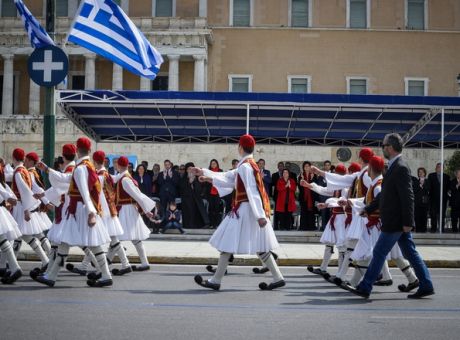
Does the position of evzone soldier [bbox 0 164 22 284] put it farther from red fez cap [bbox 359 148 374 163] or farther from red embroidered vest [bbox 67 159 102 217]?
red fez cap [bbox 359 148 374 163]

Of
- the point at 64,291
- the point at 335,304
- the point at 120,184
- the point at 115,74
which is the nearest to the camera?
the point at 335,304

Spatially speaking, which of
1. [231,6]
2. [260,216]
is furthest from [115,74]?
[260,216]

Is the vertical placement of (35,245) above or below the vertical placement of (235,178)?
below

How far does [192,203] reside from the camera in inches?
862

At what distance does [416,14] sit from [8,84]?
90.9 ft

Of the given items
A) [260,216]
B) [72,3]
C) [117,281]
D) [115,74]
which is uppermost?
[72,3]

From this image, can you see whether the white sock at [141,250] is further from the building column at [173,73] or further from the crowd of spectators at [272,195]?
the building column at [173,73]

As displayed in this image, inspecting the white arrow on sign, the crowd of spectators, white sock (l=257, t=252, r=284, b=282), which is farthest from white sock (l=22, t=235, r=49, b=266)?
the crowd of spectators

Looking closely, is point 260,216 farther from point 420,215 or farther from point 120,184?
point 420,215

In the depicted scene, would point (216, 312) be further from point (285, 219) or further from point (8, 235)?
point (285, 219)

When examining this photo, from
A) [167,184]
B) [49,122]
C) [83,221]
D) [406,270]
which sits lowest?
[406,270]

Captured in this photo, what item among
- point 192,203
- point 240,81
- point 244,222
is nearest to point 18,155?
point 244,222

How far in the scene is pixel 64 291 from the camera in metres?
10.8

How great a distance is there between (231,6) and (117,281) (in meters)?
44.4
